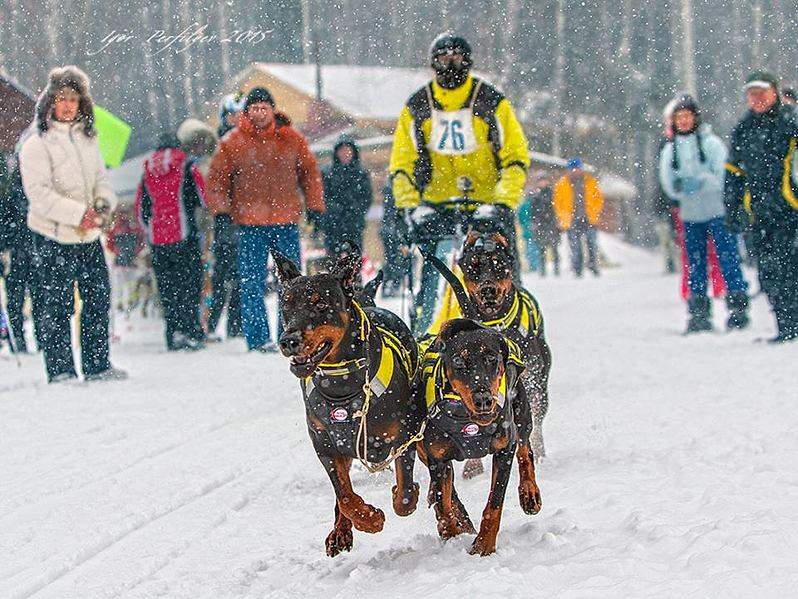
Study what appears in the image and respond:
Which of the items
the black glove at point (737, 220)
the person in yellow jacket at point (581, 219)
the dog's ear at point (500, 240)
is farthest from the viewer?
the person in yellow jacket at point (581, 219)

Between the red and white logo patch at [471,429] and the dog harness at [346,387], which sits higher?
the dog harness at [346,387]

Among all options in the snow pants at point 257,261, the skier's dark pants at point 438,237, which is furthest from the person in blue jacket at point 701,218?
the skier's dark pants at point 438,237

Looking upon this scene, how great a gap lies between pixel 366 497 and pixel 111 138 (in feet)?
27.2

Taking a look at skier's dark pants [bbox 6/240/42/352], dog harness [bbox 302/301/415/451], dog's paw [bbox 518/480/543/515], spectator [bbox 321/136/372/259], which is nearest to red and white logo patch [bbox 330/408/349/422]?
dog harness [bbox 302/301/415/451]

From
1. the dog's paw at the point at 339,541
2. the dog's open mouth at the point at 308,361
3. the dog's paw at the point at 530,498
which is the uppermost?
the dog's open mouth at the point at 308,361

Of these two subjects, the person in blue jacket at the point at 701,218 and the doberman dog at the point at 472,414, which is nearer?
the doberman dog at the point at 472,414

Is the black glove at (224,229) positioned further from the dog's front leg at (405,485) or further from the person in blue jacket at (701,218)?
the dog's front leg at (405,485)

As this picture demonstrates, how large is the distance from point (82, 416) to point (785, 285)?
5.73 meters

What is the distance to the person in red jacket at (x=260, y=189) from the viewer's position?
338 inches

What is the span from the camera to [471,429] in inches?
122

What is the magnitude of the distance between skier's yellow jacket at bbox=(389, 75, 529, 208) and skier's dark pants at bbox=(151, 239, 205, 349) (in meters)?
3.85

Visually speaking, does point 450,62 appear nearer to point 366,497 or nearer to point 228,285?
point 366,497

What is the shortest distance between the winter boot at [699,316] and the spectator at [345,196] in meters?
4.09

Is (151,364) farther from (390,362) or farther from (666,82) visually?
(666,82)
